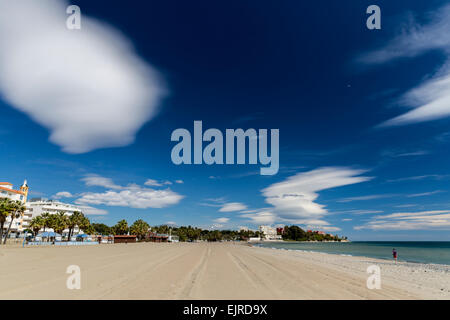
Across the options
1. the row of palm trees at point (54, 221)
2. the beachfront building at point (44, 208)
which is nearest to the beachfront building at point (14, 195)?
the beachfront building at point (44, 208)

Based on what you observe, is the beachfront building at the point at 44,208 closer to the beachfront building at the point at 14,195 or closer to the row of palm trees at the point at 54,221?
the beachfront building at the point at 14,195

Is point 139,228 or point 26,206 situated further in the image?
point 139,228

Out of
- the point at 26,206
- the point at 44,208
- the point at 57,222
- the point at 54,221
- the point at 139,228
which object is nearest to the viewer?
the point at 54,221

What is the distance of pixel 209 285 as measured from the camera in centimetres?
1305

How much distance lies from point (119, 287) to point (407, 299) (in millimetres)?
12888

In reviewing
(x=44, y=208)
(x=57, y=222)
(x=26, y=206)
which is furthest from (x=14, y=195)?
(x=57, y=222)

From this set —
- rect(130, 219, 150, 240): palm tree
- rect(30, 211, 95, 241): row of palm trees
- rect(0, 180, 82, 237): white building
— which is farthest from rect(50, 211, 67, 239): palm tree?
rect(130, 219, 150, 240): palm tree

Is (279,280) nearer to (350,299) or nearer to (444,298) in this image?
(350,299)

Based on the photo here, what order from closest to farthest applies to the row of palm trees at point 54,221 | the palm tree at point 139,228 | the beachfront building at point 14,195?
the row of palm trees at point 54,221, the beachfront building at point 14,195, the palm tree at point 139,228

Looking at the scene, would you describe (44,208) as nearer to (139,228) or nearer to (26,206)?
(26,206)

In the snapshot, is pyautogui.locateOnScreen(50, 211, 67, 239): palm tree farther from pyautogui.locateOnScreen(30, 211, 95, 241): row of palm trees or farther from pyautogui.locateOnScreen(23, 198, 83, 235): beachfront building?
pyautogui.locateOnScreen(23, 198, 83, 235): beachfront building
